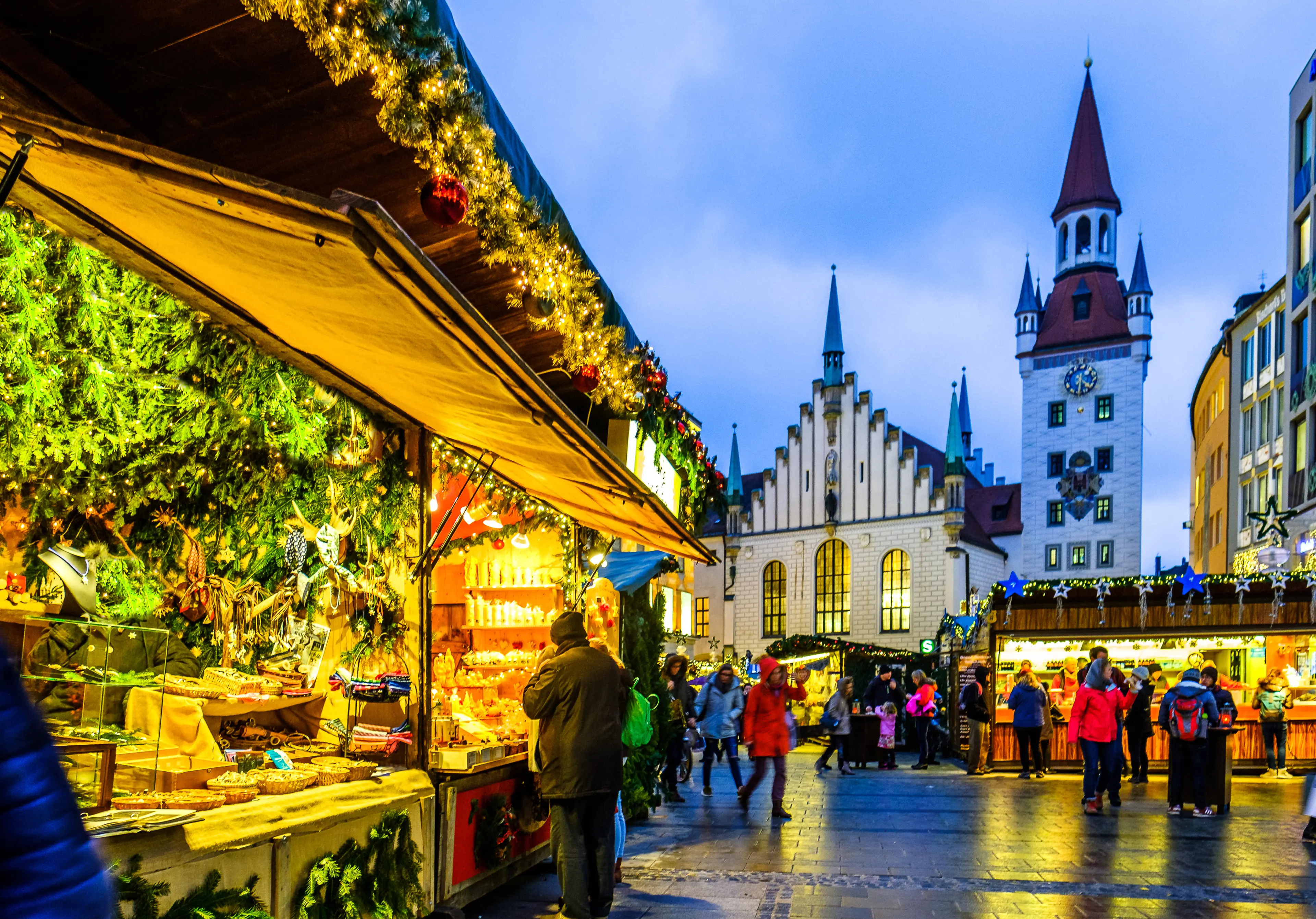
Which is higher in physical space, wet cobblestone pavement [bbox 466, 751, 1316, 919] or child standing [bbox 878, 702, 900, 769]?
wet cobblestone pavement [bbox 466, 751, 1316, 919]

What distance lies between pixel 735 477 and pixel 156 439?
51849mm

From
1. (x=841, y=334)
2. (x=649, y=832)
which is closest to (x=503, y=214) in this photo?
(x=649, y=832)

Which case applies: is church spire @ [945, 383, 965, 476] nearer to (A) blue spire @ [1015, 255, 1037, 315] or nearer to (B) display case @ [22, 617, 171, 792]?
(A) blue spire @ [1015, 255, 1037, 315]

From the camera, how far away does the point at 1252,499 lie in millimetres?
37969

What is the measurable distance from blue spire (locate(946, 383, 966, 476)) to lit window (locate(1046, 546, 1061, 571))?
857 centimetres

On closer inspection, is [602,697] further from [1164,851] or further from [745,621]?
[745,621]

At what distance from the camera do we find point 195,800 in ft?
14.7

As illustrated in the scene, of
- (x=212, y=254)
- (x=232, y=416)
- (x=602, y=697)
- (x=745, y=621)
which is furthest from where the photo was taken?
(x=745, y=621)

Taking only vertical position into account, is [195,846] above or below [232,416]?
below

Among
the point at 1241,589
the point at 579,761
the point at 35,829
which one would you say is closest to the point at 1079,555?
the point at 1241,589

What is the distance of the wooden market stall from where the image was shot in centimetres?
1861

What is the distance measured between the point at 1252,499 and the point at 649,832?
33515 millimetres

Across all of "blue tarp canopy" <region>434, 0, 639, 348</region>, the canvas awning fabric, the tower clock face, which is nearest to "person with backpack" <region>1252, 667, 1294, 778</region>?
"blue tarp canopy" <region>434, 0, 639, 348</region>

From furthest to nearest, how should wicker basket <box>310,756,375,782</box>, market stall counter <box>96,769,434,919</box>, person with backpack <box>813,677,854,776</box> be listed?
person with backpack <box>813,677,854,776</box> → wicker basket <box>310,756,375,782</box> → market stall counter <box>96,769,434,919</box>
